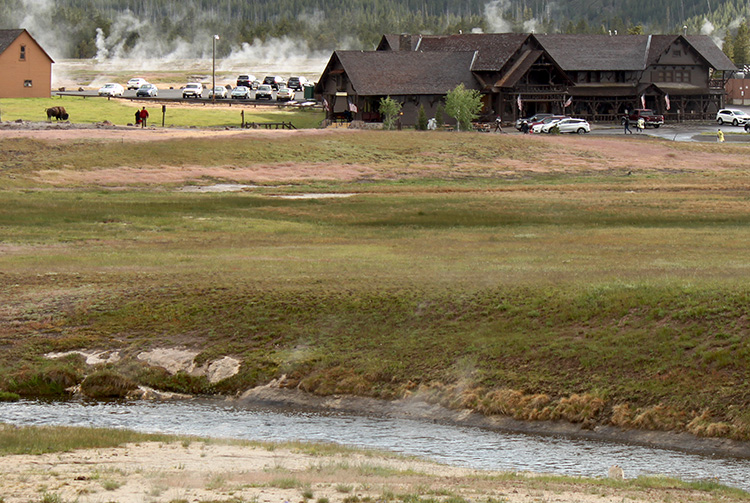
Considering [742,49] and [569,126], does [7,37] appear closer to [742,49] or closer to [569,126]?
[569,126]

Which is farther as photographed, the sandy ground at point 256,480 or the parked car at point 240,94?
the parked car at point 240,94

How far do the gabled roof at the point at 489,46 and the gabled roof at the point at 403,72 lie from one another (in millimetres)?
1979

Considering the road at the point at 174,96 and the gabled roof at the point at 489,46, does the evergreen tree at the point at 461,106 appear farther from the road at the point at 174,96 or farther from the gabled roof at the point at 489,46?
the road at the point at 174,96

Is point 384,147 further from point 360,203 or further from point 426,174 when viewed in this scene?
point 360,203

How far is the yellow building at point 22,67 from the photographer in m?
116

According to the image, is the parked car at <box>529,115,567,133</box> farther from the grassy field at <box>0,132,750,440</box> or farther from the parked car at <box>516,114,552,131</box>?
the grassy field at <box>0,132,750,440</box>

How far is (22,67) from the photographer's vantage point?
11794 centimetres

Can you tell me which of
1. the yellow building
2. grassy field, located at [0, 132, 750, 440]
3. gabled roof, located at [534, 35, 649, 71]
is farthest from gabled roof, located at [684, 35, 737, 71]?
the yellow building

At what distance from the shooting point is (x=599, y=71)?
118m

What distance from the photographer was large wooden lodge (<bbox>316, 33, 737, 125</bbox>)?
10600cm

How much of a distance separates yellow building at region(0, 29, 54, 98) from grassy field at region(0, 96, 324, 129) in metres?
3.85

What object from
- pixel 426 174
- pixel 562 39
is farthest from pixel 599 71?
pixel 426 174

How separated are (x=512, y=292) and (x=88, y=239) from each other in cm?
1873

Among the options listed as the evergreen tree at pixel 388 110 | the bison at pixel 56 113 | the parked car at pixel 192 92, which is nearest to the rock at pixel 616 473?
the evergreen tree at pixel 388 110
